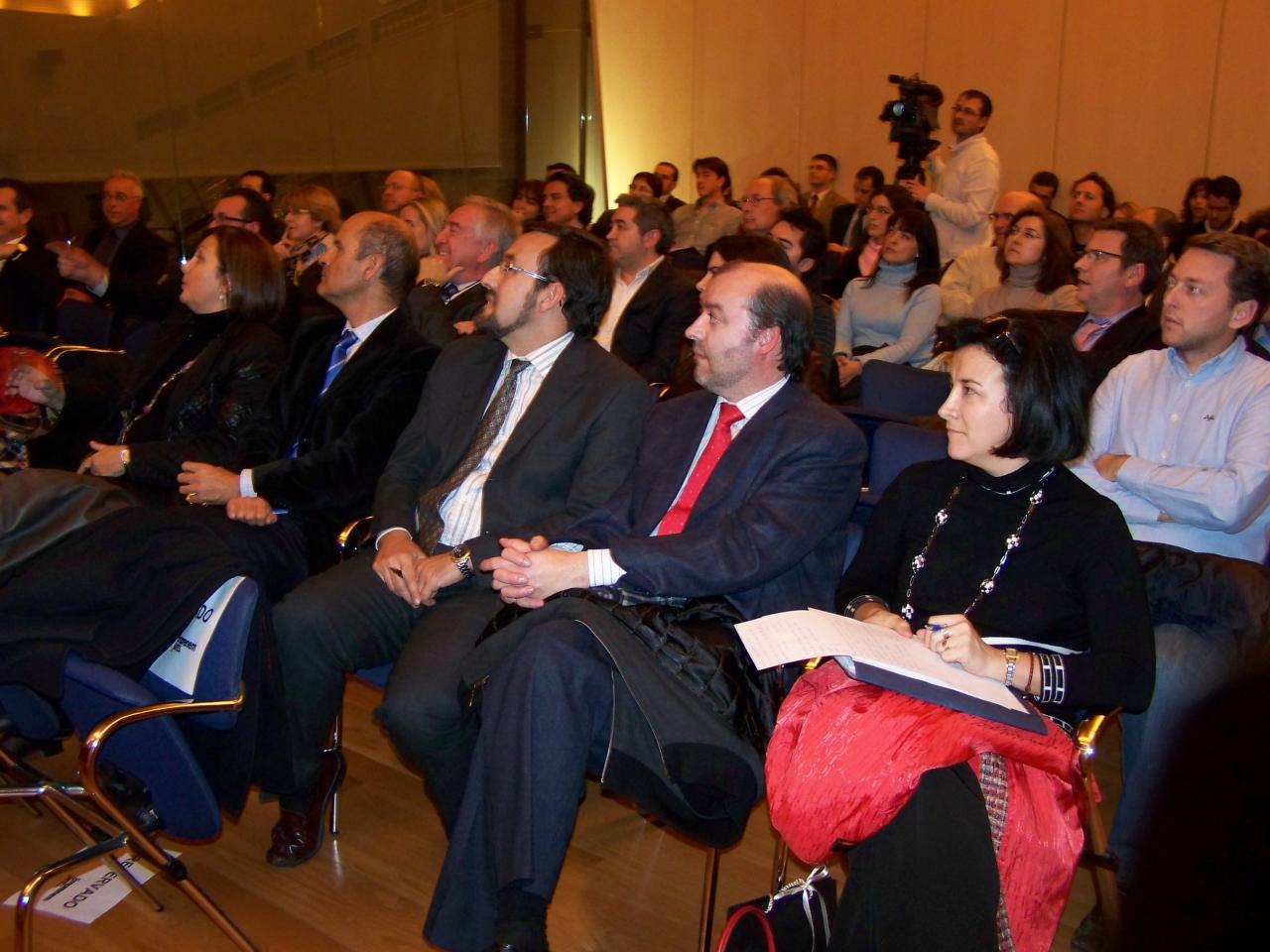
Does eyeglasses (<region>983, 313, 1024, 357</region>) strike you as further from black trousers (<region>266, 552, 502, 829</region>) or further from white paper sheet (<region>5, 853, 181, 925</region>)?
white paper sheet (<region>5, 853, 181, 925</region>)

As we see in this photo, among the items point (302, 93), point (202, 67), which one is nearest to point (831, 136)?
point (302, 93)

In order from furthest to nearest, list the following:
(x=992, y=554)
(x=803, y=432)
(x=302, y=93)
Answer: (x=302, y=93) → (x=803, y=432) → (x=992, y=554)

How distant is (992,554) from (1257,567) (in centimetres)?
56

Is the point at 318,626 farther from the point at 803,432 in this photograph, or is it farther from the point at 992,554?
the point at 992,554

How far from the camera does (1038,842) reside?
6.31 feet

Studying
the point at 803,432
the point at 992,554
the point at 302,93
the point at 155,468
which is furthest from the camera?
the point at 302,93

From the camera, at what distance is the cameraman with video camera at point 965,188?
272 inches

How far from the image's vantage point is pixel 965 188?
23.3ft

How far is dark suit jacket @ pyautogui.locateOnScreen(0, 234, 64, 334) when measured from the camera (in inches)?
225

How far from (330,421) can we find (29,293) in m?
3.39

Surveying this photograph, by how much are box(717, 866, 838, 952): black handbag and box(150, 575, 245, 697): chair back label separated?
1.12 metres

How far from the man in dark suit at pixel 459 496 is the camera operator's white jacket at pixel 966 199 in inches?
172

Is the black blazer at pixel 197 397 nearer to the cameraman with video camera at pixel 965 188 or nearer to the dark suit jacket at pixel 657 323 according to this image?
the dark suit jacket at pixel 657 323

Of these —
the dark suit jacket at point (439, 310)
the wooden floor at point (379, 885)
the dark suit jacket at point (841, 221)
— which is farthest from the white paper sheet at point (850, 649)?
the dark suit jacket at point (841, 221)
